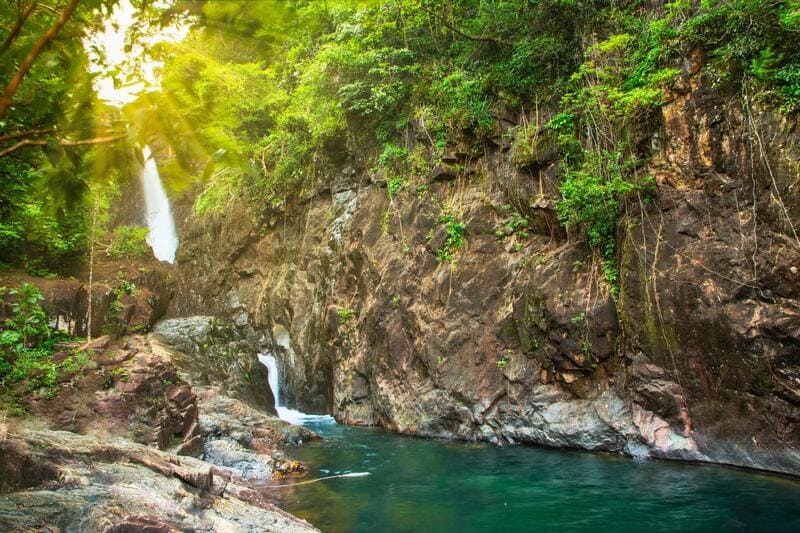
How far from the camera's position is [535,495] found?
23.4ft

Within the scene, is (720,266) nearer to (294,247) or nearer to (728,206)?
(728,206)

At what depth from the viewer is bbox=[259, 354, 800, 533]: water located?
6.09 meters

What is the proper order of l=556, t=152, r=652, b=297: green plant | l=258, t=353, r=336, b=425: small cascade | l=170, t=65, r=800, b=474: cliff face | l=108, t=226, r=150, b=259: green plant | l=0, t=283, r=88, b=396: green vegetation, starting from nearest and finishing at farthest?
l=170, t=65, r=800, b=474: cliff face, l=0, t=283, r=88, b=396: green vegetation, l=556, t=152, r=652, b=297: green plant, l=258, t=353, r=336, b=425: small cascade, l=108, t=226, r=150, b=259: green plant

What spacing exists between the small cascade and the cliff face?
0.45 metres

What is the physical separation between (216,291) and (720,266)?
57.2 feet

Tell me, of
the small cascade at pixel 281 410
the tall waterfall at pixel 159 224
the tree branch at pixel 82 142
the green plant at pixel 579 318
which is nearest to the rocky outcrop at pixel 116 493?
the tree branch at pixel 82 142

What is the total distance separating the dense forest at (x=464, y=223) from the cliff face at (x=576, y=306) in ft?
0.14

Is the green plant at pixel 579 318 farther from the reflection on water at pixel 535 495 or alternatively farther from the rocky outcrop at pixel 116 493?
the rocky outcrop at pixel 116 493

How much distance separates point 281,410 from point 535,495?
10435mm

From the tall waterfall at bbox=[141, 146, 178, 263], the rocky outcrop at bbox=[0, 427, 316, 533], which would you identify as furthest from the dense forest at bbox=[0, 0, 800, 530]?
the tall waterfall at bbox=[141, 146, 178, 263]

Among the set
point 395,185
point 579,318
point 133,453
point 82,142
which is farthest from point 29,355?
point 579,318

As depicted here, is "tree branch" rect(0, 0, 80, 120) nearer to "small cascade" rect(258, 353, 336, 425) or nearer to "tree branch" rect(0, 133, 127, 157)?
"tree branch" rect(0, 133, 127, 157)

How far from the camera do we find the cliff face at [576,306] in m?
7.35

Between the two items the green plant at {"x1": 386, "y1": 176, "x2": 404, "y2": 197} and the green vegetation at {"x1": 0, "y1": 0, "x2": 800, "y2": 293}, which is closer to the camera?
the green vegetation at {"x1": 0, "y1": 0, "x2": 800, "y2": 293}
